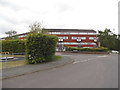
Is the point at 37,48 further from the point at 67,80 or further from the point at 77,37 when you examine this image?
the point at 77,37

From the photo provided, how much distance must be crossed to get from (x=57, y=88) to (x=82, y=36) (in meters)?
62.9

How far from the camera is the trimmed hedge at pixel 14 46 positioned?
2156 cm

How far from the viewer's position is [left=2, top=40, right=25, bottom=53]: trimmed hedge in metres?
21.6

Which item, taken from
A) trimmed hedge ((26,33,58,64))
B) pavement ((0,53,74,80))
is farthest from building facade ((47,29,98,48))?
pavement ((0,53,74,80))

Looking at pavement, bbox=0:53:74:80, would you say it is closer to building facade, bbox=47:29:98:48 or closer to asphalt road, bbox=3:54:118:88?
asphalt road, bbox=3:54:118:88

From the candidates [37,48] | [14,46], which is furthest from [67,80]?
[14,46]

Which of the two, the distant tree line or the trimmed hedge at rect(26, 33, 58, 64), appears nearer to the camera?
the trimmed hedge at rect(26, 33, 58, 64)

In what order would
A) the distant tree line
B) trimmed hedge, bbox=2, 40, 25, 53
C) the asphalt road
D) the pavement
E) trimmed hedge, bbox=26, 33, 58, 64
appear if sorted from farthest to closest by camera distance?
the distant tree line
trimmed hedge, bbox=2, 40, 25, 53
trimmed hedge, bbox=26, 33, 58, 64
the pavement
the asphalt road

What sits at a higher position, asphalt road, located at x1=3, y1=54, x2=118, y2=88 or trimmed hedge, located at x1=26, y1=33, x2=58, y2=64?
trimmed hedge, located at x1=26, y1=33, x2=58, y2=64

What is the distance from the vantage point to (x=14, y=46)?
72.4 ft

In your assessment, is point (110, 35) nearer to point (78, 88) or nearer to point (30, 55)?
point (30, 55)

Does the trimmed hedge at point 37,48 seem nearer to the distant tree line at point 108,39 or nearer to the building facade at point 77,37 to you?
the building facade at point 77,37

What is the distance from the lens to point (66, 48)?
33750 millimetres

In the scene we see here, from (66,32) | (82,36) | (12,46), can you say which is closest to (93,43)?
(82,36)
